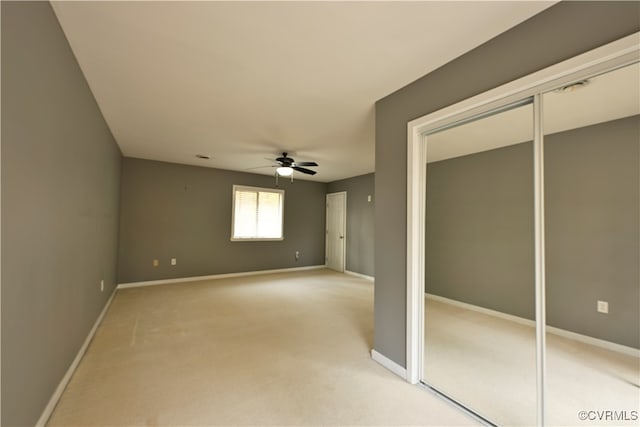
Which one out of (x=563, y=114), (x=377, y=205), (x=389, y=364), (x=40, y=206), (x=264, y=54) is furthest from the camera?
(x=377, y=205)

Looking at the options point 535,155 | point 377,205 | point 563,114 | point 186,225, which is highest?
point 563,114

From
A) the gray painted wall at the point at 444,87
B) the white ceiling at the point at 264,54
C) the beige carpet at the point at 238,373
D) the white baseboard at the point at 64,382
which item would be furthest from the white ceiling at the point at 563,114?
the white baseboard at the point at 64,382

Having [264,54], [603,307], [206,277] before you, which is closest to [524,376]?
[603,307]

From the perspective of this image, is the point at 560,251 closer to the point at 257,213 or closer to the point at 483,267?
the point at 483,267

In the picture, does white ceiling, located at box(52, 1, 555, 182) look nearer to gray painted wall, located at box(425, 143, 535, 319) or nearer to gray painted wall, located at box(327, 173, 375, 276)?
gray painted wall, located at box(425, 143, 535, 319)

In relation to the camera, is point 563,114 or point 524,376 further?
point 524,376

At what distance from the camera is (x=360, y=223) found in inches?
245

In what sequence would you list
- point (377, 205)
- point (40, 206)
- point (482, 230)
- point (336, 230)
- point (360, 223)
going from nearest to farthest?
point (40, 206) → point (377, 205) → point (482, 230) → point (360, 223) → point (336, 230)

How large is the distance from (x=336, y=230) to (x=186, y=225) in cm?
364

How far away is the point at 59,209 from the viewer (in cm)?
171

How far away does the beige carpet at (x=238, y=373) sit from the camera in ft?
5.38

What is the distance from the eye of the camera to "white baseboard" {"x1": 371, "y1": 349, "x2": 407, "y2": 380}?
2.09 meters

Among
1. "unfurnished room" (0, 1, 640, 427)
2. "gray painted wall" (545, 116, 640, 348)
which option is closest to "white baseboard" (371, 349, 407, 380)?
"unfurnished room" (0, 1, 640, 427)

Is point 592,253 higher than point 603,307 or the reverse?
higher
